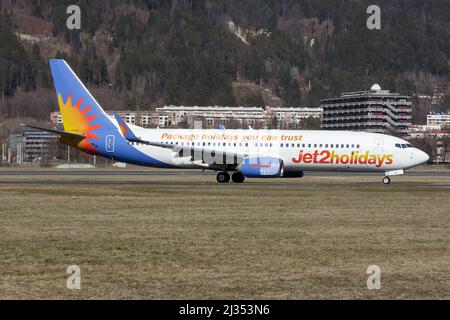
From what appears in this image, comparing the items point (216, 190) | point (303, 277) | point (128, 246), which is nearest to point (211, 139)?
point (216, 190)

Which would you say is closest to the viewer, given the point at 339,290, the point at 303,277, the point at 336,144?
the point at 339,290

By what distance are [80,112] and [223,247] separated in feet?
160

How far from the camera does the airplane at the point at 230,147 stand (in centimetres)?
7238

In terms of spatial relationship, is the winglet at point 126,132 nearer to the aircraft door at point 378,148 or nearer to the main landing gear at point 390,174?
the aircraft door at point 378,148

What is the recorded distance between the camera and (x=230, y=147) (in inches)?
2889

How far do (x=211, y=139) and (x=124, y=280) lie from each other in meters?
52.5

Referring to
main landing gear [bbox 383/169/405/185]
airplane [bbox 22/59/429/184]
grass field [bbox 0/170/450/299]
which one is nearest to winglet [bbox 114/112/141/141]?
airplane [bbox 22/59/429/184]
